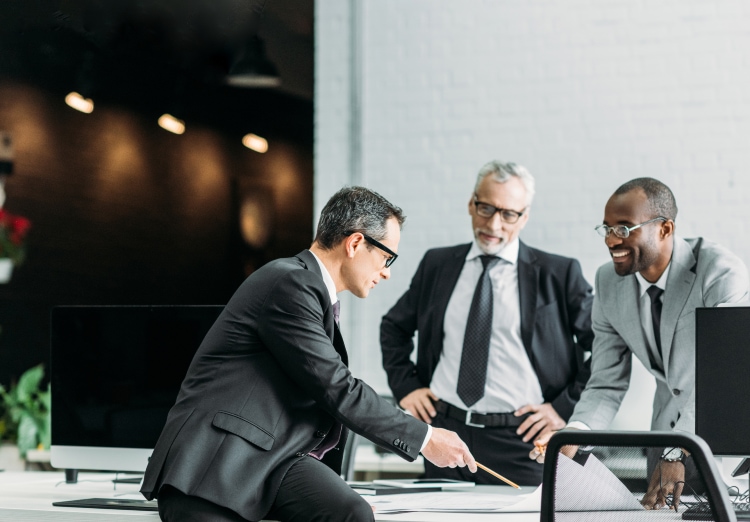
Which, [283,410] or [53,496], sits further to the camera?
[53,496]

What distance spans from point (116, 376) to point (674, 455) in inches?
65.9

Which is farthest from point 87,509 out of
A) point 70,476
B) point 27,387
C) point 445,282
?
point 27,387

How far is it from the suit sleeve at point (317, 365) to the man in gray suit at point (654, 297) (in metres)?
0.67

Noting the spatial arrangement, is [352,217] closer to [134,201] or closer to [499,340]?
[499,340]

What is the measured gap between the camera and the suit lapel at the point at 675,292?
7.95 ft

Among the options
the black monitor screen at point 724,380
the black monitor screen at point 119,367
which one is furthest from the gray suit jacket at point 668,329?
the black monitor screen at point 119,367

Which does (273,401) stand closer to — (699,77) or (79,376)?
(79,376)

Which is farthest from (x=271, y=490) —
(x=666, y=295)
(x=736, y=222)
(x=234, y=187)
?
(x=234, y=187)

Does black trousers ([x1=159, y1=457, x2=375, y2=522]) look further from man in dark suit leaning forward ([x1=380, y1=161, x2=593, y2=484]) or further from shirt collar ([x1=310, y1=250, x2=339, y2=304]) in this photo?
man in dark suit leaning forward ([x1=380, y1=161, x2=593, y2=484])

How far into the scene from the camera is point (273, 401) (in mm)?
1947

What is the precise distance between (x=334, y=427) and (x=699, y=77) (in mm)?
2907

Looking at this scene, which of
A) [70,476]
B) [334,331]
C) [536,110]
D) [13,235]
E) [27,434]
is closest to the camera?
[334,331]

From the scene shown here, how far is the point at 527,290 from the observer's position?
10.3 ft

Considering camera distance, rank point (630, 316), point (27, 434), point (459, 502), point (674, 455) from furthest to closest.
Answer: point (27, 434) → point (630, 316) → point (459, 502) → point (674, 455)
